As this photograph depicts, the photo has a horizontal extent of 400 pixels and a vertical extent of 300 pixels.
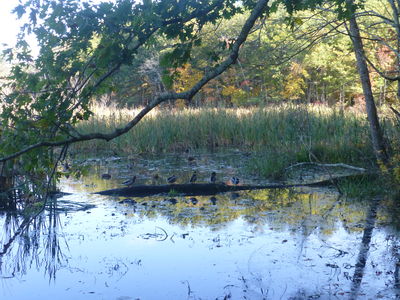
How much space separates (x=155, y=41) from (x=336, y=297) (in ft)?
A: 7.32

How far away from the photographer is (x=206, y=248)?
457 centimetres

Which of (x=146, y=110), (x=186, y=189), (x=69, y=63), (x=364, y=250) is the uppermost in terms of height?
(x=69, y=63)

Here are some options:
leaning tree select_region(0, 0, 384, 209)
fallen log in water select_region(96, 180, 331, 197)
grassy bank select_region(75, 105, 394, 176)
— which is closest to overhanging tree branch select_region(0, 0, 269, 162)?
leaning tree select_region(0, 0, 384, 209)

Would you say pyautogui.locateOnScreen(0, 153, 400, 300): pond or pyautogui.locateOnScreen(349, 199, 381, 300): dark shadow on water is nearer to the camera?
pyautogui.locateOnScreen(349, 199, 381, 300): dark shadow on water

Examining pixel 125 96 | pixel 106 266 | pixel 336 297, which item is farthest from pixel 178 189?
pixel 125 96

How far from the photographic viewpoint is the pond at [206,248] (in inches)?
144

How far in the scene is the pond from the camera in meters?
3.66

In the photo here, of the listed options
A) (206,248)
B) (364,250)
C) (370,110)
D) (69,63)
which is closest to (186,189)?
(206,248)

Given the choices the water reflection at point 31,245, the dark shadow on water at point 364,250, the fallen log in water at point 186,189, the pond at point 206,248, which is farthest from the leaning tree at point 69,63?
the fallen log in water at point 186,189

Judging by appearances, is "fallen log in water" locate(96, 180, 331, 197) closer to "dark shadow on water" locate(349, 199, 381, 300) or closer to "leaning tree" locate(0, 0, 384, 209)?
"dark shadow on water" locate(349, 199, 381, 300)

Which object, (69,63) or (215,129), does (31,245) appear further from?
(215,129)

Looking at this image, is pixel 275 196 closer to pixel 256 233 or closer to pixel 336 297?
pixel 256 233

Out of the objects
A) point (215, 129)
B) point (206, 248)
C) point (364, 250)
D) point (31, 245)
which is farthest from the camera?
point (215, 129)

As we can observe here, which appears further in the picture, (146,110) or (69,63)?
(69,63)
